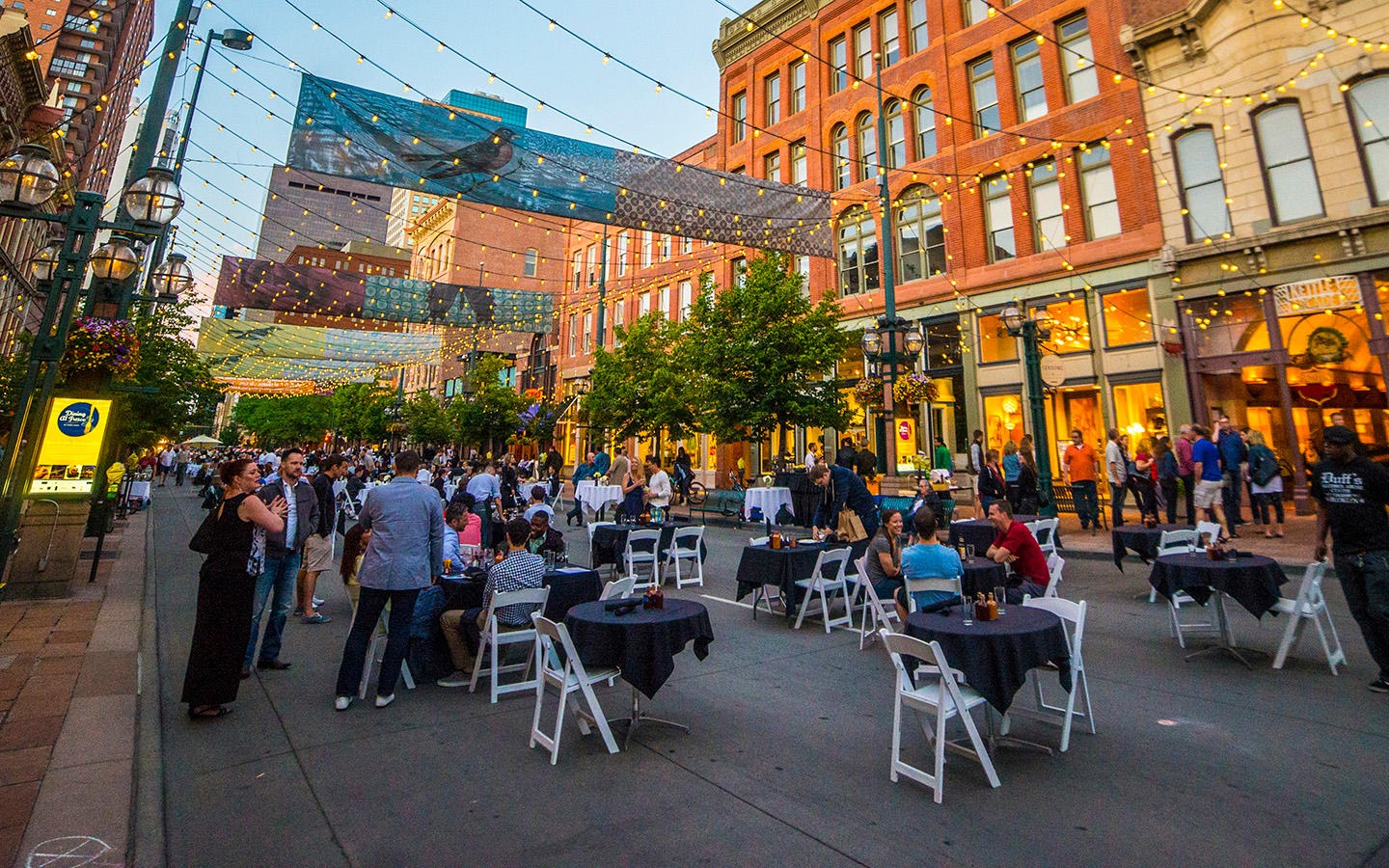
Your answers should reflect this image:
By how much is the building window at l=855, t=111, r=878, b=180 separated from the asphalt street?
2256cm

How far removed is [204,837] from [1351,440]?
8.64m

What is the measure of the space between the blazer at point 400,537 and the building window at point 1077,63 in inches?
934

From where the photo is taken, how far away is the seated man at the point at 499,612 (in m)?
5.30

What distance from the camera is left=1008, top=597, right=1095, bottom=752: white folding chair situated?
3918mm

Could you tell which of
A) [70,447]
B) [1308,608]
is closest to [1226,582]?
[1308,608]

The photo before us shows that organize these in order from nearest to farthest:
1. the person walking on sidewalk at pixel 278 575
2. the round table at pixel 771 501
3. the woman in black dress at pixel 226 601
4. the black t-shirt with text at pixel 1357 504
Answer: the woman in black dress at pixel 226 601 → the black t-shirt with text at pixel 1357 504 → the person walking on sidewalk at pixel 278 575 → the round table at pixel 771 501

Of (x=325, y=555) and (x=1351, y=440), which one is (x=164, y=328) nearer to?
(x=325, y=555)

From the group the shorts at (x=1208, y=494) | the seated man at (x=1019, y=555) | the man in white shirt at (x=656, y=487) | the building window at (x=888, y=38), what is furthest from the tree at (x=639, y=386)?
the seated man at (x=1019, y=555)

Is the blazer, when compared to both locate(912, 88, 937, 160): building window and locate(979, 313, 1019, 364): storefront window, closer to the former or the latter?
locate(979, 313, 1019, 364): storefront window

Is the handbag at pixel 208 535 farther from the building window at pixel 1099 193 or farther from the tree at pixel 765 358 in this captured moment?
the building window at pixel 1099 193

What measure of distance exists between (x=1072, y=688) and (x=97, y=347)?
12106mm

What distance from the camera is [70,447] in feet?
27.7

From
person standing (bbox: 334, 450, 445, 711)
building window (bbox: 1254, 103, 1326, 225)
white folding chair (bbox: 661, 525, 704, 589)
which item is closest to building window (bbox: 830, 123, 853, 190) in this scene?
building window (bbox: 1254, 103, 1326, 225)

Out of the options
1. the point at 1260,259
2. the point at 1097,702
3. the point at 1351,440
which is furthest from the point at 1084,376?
the point at 1097,702
